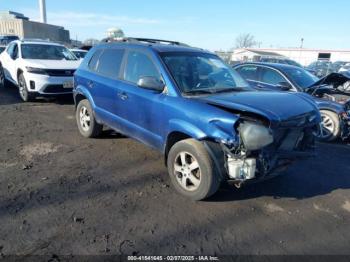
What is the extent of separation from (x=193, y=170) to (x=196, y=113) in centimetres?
73

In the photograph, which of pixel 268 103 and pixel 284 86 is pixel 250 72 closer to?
pixel 284 86

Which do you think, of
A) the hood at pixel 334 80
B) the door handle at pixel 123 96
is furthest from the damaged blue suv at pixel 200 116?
the hood at pixel 334 80

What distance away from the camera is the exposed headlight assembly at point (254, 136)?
3.40 meters

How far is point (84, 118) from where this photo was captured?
20.7ft

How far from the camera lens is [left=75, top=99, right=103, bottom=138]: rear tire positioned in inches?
238

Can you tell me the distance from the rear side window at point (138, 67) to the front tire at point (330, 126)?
13.7ft

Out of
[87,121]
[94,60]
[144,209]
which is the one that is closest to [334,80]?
[94,60]

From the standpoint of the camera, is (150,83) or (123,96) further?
(123,96)

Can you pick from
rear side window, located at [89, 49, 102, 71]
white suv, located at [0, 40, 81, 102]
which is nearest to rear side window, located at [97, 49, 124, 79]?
rear side window, located at [89, 49, 102, 71]

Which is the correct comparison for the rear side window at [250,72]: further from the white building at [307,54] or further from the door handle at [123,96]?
the white building at [307,54]

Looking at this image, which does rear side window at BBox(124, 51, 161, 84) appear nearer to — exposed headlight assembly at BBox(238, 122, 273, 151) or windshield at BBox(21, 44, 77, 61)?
exposed headlight assembly at BBox(238, 122, 273, 151)

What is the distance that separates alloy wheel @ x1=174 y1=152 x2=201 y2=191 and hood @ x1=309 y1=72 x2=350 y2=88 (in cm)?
450

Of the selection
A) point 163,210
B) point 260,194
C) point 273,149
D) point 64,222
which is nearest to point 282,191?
point 260,194

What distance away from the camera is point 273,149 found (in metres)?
3.69
